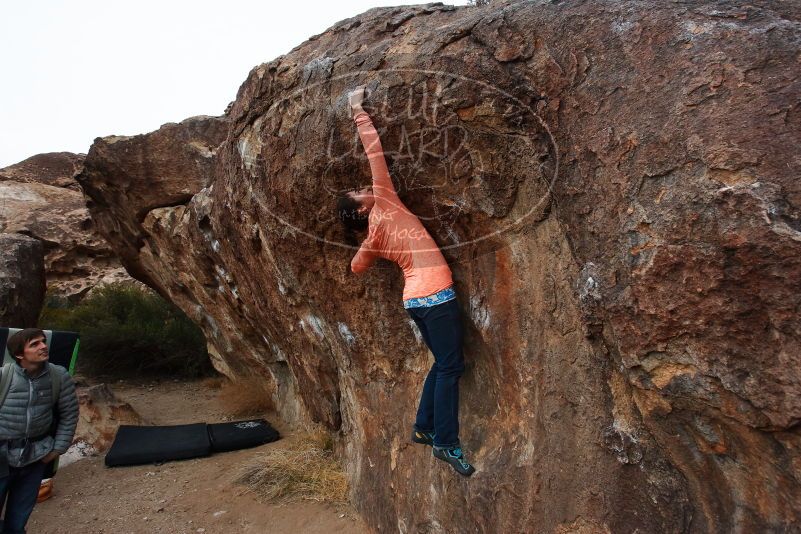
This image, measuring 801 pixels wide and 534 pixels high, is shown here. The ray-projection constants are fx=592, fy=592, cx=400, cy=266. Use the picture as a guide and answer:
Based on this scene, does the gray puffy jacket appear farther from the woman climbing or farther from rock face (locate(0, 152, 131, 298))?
rock face (locate(0, 152, 131, 298))

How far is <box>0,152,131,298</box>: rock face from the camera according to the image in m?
8.86

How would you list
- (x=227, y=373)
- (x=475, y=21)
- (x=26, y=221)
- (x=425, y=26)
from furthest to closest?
(x=26, y=221) → (x=227, y=373) → (x=425, y=26) → (x=475, y=21)

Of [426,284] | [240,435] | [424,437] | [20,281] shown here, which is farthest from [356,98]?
[20,281]

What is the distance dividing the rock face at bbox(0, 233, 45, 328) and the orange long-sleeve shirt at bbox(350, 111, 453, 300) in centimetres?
512

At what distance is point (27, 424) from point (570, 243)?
2.67 meters

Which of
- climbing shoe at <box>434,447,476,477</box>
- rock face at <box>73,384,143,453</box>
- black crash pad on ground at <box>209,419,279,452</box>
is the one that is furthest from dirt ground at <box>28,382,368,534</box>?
climbing shoe at <box>434,447,476,477</box>

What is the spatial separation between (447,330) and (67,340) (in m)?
3.10

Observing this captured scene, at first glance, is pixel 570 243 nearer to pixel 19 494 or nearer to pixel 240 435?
pixel 19 494

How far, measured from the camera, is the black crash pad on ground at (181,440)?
493 cm

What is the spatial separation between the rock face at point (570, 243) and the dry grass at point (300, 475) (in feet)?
1.42

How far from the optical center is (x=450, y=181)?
8.10 feet

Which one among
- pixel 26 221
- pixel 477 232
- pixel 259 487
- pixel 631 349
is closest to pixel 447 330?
pixel 477 232

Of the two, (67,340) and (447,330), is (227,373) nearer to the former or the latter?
(67,340)

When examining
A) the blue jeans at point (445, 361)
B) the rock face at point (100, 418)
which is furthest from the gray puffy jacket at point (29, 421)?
the rock face at point (100, 418)
